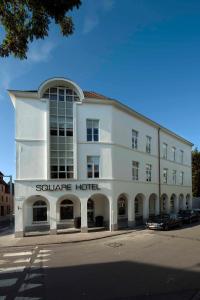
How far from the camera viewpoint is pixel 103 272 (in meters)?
12.2

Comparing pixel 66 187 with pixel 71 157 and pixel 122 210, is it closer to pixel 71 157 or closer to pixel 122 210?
pixel 71 157

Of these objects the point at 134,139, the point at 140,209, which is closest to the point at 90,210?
the point at 140,209

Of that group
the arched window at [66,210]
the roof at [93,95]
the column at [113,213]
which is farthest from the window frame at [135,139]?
the arched window at [66,210]

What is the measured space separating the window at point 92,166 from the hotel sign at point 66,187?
888 millimetres

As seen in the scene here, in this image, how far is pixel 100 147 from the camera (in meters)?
27.2

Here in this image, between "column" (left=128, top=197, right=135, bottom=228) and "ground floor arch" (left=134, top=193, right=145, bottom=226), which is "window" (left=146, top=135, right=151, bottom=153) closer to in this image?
"ground floor arch" (left=134, top=193, right=145, bottom=226)

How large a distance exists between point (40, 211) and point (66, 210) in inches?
99.1

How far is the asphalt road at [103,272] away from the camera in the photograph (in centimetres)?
966

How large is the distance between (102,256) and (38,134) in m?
13.3

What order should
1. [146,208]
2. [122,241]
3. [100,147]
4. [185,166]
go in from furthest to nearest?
[185,166] → [146,208] → [100,147] → [122,241]

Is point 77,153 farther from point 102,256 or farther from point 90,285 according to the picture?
point 90,285

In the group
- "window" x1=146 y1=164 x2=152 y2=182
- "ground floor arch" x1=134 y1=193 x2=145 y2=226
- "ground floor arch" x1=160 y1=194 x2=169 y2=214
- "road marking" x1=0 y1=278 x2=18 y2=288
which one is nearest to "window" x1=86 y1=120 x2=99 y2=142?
"window" x1=146 y1=164 x2=152 y2=182

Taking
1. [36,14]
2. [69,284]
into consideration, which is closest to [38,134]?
[69,284]

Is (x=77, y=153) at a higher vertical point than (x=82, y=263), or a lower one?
higher
